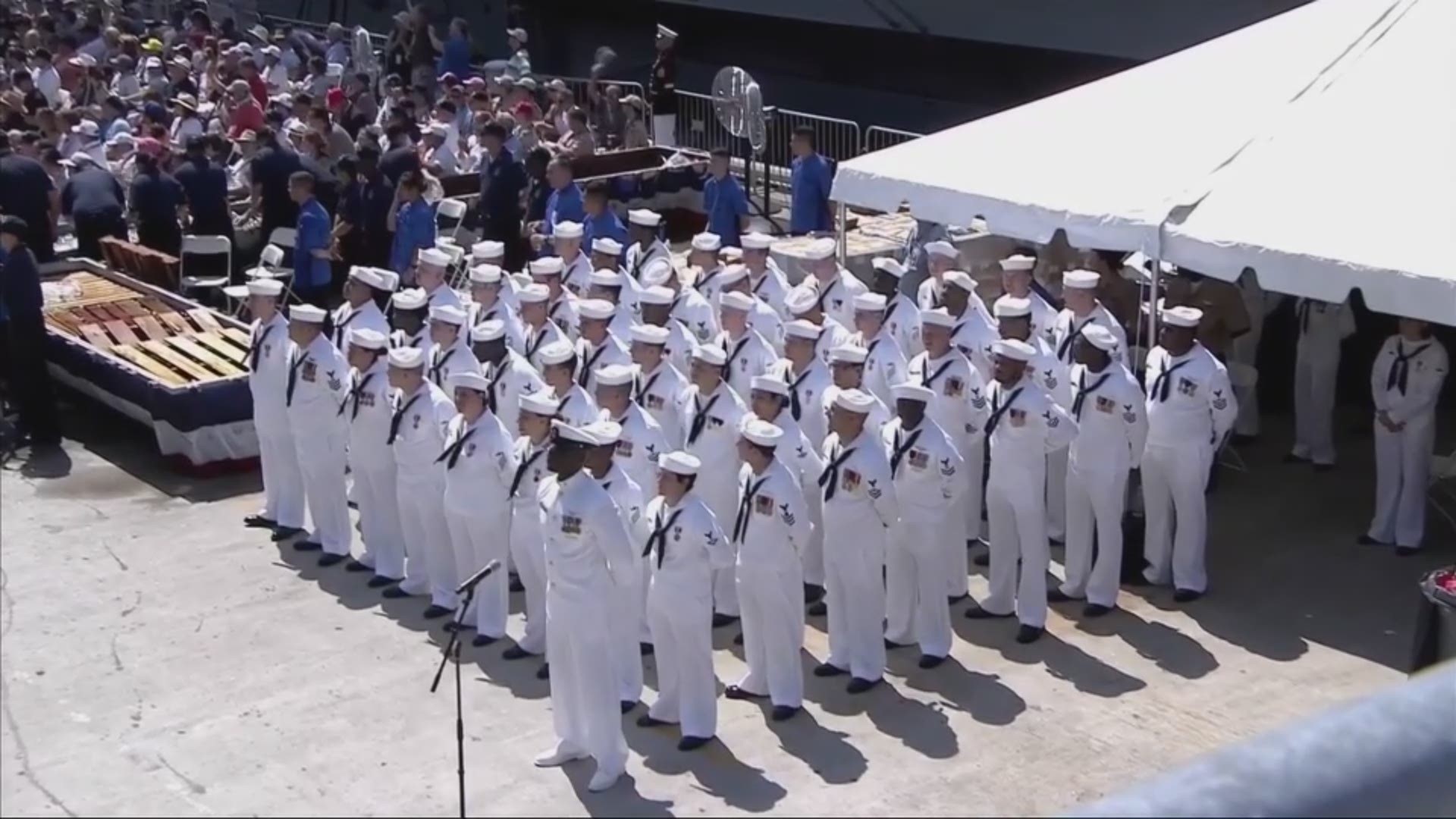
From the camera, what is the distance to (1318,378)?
42.9 feet

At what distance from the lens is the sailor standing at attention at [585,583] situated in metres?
7.88

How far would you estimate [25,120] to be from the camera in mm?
18922

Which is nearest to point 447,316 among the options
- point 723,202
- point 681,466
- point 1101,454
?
point 681,466

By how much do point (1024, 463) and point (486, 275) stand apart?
13.3 feet

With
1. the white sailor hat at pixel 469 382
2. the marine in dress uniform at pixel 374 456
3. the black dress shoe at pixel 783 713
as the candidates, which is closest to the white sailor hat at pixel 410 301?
the marine in dress uniform at pixel 374 456

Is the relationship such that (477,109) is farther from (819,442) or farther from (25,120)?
(819,442)

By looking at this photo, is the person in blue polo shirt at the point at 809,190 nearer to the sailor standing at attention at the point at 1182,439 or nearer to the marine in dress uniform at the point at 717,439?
the sailor standing at attention at the point at 1182,439

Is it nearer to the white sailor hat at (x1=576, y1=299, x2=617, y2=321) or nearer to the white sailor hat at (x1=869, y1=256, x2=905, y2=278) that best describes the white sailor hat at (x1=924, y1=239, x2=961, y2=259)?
the white sailor hat at (x1=869, y1=256, x2=905, y2=278)

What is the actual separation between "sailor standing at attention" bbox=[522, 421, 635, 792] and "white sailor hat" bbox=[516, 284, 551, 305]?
12.6ft

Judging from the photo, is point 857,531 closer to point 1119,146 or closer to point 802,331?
point 802,331

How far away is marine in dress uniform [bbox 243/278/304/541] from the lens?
11453 millimetres

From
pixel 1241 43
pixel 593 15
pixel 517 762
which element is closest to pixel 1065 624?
pixel 517 762

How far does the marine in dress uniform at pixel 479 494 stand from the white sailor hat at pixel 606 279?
2.26m

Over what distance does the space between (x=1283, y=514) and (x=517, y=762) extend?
6.15 m
